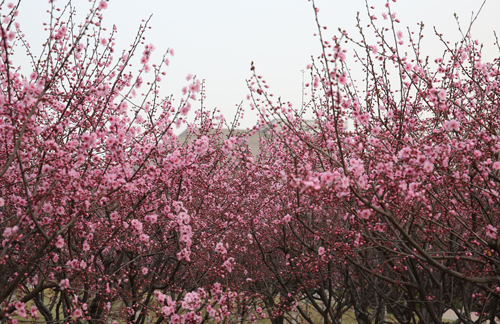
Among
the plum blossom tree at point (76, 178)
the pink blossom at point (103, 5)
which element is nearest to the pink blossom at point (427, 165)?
the plum blossom tree at point (76, 178)

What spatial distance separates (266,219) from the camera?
10.7m

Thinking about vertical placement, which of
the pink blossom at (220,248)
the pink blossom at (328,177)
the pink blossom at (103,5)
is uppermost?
the pink blossom at (103,5)

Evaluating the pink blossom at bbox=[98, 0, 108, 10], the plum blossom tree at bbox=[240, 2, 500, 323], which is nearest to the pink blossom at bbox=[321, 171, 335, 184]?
the plum blossom tree at bbox=[240, 2, 500, 323]

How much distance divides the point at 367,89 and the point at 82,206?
6.53m

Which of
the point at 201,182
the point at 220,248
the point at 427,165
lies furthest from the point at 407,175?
the point at 201,182

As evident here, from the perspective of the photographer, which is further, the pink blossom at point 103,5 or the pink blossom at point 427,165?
the pink blossom at point 103,5

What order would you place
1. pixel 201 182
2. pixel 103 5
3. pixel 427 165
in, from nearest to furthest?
pixel 427 165, pixel 103 5, pixel 201 182

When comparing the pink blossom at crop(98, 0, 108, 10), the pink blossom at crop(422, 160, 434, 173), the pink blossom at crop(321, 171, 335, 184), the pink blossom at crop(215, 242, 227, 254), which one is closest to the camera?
the pink blossom at crop(321, 171, 335, 184)

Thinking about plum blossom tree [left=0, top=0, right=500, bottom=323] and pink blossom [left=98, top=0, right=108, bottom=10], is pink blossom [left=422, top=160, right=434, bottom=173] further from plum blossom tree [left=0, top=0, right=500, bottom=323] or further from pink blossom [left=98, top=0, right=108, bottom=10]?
pink blossom [left=98, top=0, right=108, bottom=10]

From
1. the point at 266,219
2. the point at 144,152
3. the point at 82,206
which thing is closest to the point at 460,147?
the point at 144,152

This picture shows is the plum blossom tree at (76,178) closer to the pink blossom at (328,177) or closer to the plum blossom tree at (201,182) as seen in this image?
the plum blossom tree at (201,182)

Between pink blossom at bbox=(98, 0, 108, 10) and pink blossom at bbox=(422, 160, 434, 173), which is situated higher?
pink blossom at bbox=(98, 0, 108, 10)

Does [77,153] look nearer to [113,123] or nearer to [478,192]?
[113,123]

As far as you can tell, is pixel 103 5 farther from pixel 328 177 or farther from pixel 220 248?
pixel 328 177
